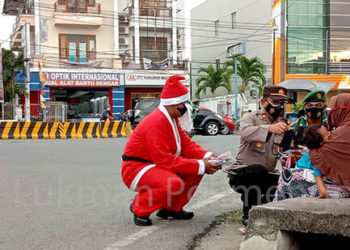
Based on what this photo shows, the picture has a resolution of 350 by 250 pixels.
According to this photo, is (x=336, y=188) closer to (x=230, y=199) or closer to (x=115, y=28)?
(x=230, y=199)

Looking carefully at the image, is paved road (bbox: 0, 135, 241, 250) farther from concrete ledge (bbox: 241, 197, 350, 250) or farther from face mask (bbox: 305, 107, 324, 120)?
face mask (bbox: 305, 107, 324, 120)

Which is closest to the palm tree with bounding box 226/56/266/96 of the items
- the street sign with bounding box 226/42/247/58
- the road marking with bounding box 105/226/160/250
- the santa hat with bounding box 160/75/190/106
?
the street sign with bounding box 226/42/247/58

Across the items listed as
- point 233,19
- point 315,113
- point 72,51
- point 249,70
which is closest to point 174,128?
point 315,113

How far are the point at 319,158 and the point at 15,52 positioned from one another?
26.9 m

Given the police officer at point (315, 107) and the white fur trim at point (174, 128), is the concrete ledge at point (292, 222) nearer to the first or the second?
the police officer at point (315, 107)

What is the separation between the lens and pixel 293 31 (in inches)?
1267

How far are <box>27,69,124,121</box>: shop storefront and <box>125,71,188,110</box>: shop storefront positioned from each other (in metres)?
0.89

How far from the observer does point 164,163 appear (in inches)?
183

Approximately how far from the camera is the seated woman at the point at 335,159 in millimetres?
3693

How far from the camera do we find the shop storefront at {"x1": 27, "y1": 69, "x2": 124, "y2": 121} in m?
28.7

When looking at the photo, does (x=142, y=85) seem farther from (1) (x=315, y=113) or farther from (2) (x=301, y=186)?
(2) (x=301, y=186)

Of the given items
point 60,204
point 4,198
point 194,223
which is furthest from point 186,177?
point 4,198

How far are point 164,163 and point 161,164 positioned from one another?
4 cm

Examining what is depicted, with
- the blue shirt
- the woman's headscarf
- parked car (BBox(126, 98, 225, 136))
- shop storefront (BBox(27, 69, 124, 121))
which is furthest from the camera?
shop storefront (BBox(27, 69, 124, 121))
